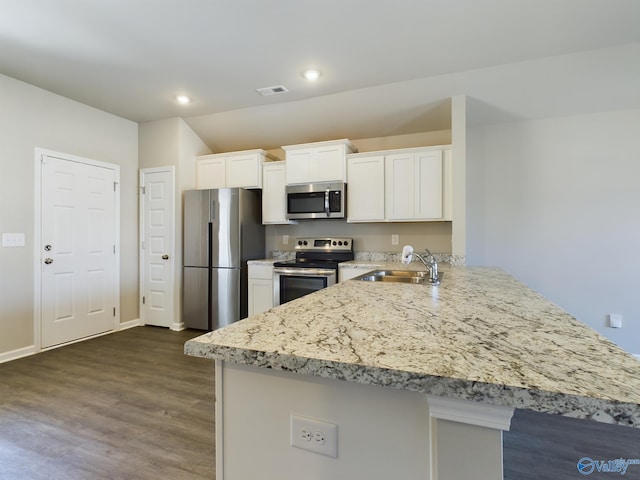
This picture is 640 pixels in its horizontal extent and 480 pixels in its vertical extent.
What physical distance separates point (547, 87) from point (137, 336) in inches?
203

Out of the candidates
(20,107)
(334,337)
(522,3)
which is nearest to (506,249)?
(522,3)

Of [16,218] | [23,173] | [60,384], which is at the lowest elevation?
[60,384]

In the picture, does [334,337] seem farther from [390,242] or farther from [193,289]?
[193,289]

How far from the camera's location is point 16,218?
3.19 m

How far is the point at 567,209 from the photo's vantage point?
3463 millimetres

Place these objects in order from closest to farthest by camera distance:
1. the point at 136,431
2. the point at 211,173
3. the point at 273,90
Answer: the point at 136,431
the point at 273,90
the point at 211,173

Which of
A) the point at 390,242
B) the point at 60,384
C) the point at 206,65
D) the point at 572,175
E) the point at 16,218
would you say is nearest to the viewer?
the point at 60,384

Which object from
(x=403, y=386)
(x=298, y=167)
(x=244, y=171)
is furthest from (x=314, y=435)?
(x=244, y=171)

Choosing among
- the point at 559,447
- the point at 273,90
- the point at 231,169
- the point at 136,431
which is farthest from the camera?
the point at 231,169

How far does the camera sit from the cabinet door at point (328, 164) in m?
3.79

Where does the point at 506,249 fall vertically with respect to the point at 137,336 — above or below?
above

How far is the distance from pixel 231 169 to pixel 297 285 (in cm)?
181

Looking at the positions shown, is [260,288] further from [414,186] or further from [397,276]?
[414,186]

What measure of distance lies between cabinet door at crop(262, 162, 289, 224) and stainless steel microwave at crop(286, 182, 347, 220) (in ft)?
0.51
